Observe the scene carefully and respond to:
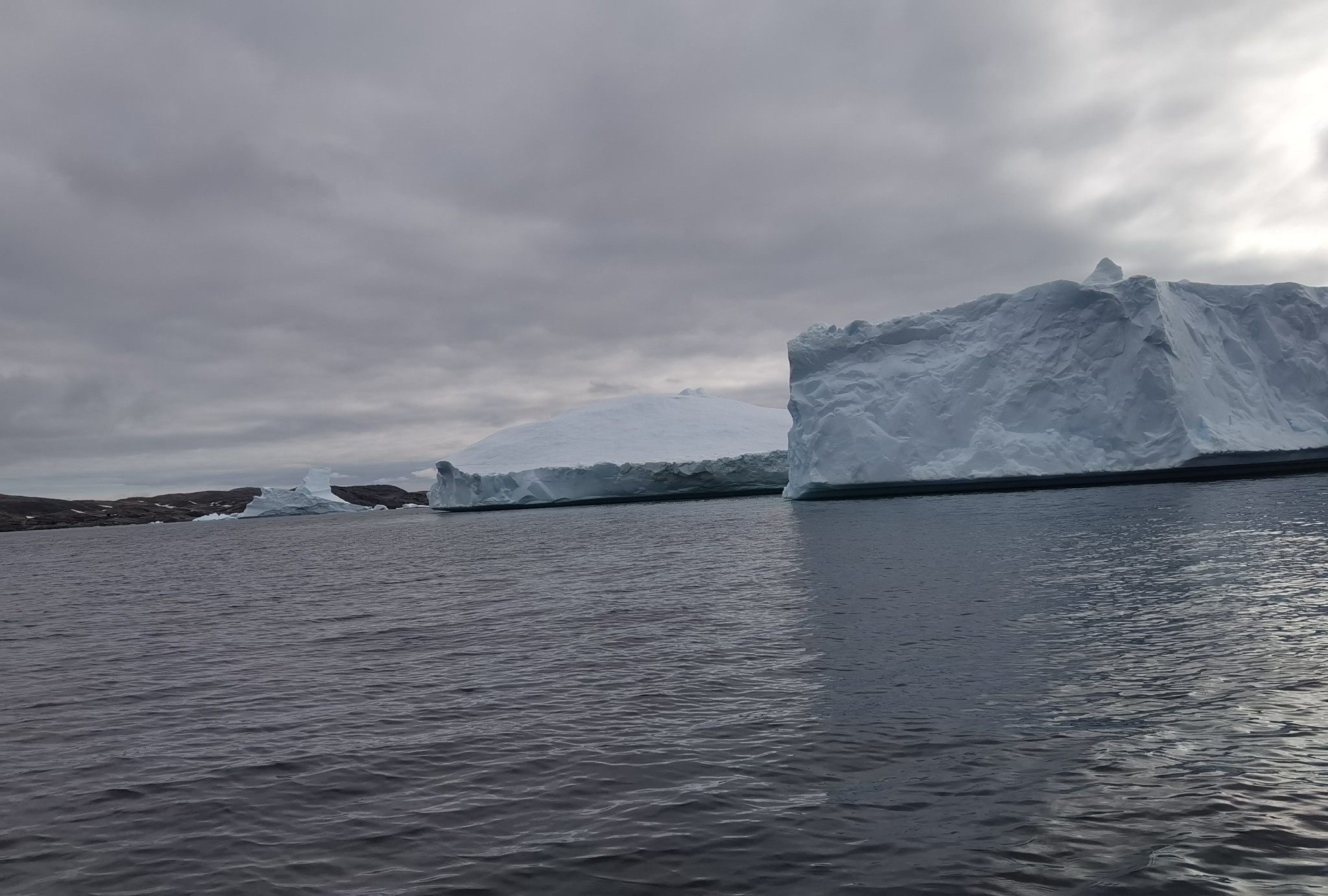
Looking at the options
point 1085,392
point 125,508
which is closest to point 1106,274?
point 1085,392

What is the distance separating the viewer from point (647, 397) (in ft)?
270

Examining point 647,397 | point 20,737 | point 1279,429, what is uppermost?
point 647,397

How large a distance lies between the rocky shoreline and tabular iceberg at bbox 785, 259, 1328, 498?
100272 millimetres

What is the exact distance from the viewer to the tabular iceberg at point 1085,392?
103ft

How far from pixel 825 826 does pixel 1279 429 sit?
3449 centimetres

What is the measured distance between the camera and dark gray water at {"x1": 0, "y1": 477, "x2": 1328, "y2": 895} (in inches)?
184

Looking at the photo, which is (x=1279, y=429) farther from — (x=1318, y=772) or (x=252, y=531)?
(x=252, y=531)

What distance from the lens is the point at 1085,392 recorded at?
33.2 metres

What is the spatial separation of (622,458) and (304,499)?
4060 centimetres

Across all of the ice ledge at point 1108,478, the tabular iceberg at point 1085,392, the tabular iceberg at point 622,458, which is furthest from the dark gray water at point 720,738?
the tabular iceberg at point 622,458

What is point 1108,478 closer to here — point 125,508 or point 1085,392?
point 1085,392

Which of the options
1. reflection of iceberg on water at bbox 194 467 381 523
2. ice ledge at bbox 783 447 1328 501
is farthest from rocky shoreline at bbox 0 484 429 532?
ice ledge at bbox 783 447 1328 501

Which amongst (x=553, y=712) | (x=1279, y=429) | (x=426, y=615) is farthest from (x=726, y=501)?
(x=553, y=712)

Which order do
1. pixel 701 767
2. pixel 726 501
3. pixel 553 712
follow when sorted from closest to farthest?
pixel 701 767 < pixel 553 712 < pixel 726 501
